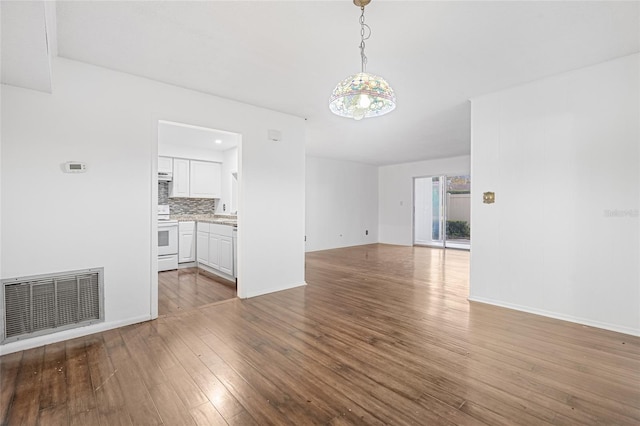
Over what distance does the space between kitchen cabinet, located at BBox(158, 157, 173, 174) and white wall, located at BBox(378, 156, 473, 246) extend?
667 cm

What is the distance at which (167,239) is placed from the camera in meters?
5.50

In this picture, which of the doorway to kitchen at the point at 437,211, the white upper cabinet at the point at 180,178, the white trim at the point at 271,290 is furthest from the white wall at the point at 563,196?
the doorway to kitchen at the point at 437,211

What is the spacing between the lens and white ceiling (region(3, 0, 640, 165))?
2090 millimetres

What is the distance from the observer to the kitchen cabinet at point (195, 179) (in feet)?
20.0

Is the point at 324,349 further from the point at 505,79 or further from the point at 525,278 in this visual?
the point at 505,79

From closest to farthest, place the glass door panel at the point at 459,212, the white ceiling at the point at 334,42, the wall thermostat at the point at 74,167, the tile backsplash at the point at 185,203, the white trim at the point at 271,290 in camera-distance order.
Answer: the white ceiling at the point at 334,42 < the wall thermostat at the point at 74,167 < the white trim at the point at 271,290 < the tile backsplash at the point at 185,203 < the glass door panel at the point at 459,212

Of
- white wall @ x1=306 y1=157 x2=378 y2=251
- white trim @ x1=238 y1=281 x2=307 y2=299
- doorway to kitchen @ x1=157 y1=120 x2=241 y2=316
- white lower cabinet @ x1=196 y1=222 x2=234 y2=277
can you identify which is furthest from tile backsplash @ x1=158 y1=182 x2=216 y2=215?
white trim @ x1=238 y1=281 x2=307 y2=299

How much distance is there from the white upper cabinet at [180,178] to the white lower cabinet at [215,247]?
948 millimetres

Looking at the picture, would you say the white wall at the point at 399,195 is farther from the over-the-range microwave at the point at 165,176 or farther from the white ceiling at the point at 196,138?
the over-the-range microwave at the point at 165,176

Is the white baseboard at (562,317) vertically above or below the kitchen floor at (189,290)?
above

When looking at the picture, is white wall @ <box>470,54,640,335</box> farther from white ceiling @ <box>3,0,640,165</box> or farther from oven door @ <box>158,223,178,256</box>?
oven door @ <box>158,223,178,256</box>

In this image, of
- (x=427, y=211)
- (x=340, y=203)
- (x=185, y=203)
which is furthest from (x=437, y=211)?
(x=185, y=203)

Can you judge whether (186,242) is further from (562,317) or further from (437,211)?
(437,211)

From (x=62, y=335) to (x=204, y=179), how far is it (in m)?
4.20
